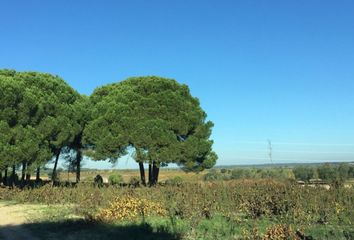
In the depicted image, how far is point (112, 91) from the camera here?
3341cm

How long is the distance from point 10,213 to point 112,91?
689 inches

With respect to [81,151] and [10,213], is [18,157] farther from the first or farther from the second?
[81,151]

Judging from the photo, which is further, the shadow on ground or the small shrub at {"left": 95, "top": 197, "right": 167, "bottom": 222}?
the small shrub at {"left": 95, "top": 197, "right": 167, "bottom": 222}

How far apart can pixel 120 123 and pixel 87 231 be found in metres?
19.6

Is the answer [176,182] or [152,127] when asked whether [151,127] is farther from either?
[176,182]

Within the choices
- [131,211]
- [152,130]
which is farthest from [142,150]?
[131,211]

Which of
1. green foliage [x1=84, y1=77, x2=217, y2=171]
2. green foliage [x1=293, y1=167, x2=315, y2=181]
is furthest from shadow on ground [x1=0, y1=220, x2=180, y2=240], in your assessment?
green foliage [x1=293, y1=167, x2=315, y2=181]

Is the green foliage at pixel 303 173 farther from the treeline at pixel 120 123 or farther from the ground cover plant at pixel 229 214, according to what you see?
the ground cover plant at pixel 229 214

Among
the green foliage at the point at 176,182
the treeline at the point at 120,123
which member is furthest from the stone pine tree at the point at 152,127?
the green foliage at the point at 176,182

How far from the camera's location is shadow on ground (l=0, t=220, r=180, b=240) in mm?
11008

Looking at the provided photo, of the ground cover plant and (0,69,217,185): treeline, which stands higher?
(0,69,217,185): treeline

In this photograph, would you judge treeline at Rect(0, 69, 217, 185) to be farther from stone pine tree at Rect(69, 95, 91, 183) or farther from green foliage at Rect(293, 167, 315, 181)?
green foliage at Rect(293, 167, 315, 181)

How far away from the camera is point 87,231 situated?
39.5ft

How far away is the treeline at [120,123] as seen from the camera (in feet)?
90.3
